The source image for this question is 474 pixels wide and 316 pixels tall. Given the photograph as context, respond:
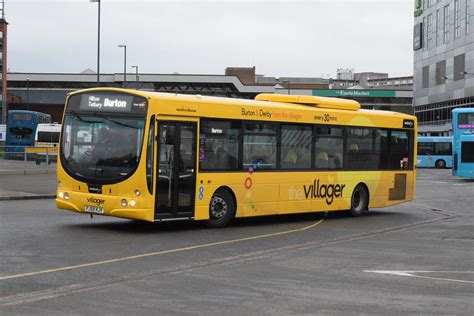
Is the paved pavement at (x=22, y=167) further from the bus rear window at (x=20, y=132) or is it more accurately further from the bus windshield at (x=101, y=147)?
the bus rear window at (x=20, y=132)

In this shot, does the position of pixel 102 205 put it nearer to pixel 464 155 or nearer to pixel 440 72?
pixel 464 155

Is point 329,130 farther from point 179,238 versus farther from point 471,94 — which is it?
point 471,94

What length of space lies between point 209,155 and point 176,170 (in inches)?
38.6

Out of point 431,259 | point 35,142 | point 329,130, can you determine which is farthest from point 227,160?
point 35,142

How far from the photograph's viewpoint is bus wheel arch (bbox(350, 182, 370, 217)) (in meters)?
18.7

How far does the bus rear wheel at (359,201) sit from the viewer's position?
61.5 feet

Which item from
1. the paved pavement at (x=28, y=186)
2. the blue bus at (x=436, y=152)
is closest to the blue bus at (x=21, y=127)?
the paved pavement at (x=28, y=186)

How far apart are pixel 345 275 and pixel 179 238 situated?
453cm

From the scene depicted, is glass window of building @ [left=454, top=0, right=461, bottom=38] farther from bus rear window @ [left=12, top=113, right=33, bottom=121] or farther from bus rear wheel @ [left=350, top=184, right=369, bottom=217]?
bus rear wheel @ [left=350, top=184, right=369, bottom=217]

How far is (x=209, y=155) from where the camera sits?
14.6 meters

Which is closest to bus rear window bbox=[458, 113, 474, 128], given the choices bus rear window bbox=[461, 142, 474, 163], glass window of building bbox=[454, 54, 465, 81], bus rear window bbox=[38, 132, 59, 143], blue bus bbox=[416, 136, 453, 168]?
bus rear window bbox=[461, 142, 474, 163]

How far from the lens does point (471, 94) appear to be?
247 ft

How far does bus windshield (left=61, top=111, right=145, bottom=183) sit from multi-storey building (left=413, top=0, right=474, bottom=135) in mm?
62538

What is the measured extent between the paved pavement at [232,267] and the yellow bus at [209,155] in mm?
586
